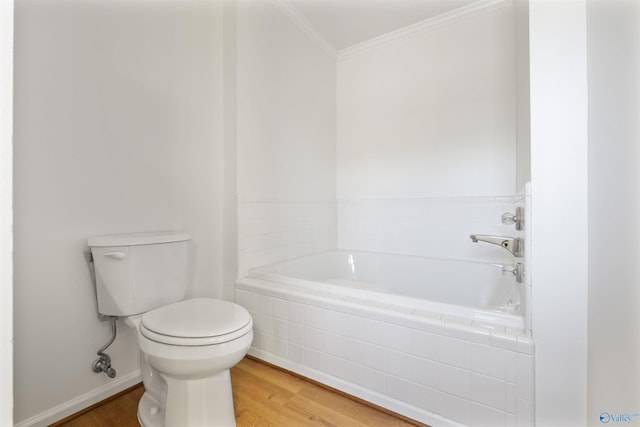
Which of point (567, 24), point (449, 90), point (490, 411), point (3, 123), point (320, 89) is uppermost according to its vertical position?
point (320, 89)

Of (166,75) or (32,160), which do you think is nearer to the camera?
(32,160)

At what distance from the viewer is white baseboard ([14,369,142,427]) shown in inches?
41.6

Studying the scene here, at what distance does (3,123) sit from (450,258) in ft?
7.28

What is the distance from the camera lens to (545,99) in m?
0.94

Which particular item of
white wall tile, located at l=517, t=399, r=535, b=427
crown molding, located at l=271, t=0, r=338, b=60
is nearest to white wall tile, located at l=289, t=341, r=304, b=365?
white wall tile, located at l=517, t=399, r=535, b=427

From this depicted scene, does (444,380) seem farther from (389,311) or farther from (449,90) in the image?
(449,90)

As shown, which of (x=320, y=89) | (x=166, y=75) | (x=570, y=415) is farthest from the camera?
(x=320, y=89)

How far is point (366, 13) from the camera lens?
2033 mm

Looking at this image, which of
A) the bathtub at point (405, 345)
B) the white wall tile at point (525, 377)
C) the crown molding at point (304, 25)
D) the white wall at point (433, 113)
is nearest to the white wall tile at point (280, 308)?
the bathtub at point (405, 345)

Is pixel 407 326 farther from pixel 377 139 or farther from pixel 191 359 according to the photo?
pixel 377 139

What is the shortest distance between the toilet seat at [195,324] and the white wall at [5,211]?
1.56 ft

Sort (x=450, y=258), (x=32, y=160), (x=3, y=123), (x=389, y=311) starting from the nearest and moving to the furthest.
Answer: (x=3, y=123), (x=32, y=160), (x=389, y=311), (x=450, y=258)

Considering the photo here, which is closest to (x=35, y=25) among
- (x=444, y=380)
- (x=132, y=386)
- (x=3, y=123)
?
(x=3, y=123)

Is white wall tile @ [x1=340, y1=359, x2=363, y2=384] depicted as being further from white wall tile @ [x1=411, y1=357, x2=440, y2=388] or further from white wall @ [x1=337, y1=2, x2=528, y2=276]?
white wall @ [x1=337, y1=2, x2=528, y2=276]
